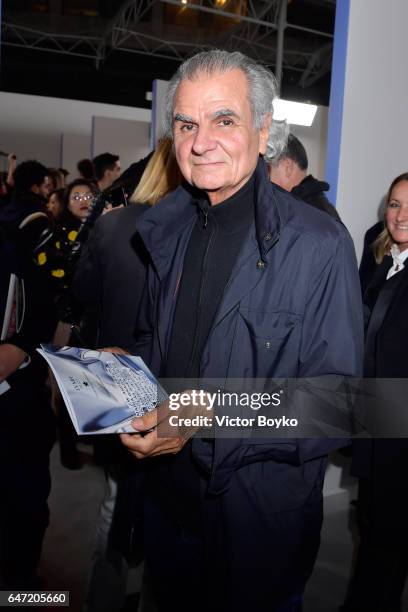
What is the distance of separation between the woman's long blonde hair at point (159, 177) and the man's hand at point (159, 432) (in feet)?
3.33

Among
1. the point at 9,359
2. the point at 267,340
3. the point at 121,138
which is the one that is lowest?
the point at 9,359

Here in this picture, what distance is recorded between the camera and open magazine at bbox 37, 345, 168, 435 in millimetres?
1077

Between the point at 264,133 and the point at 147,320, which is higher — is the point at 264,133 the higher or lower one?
the higher one

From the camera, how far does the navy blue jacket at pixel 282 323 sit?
4.17 feet

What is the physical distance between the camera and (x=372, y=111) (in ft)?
9.68

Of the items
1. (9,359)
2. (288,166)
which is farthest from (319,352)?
(288,166)

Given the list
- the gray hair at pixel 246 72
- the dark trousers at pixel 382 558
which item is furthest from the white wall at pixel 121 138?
the gray hair at pixel 246 72

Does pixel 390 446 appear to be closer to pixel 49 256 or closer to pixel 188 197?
pixel 188 197

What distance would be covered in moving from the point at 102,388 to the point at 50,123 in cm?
1196

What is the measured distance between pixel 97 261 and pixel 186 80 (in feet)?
3.26

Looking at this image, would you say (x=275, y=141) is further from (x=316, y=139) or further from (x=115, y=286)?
(x=316, y=139)

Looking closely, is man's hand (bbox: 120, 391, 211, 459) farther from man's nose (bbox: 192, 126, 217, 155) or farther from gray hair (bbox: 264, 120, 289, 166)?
gray hair (bbox: 264, 120, 289, 166)

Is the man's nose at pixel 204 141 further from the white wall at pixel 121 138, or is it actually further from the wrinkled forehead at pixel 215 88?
the white wall at pixel 121 138

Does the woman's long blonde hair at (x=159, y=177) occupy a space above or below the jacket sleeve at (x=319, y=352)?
above
